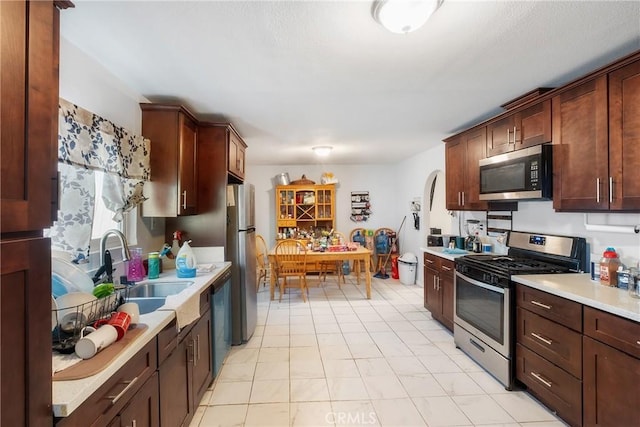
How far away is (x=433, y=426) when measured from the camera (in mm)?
1896

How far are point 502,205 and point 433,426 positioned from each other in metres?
2.15

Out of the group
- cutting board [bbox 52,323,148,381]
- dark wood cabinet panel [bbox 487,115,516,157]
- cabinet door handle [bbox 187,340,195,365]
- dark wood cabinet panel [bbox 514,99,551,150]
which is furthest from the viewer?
dark wood cabinet panel [bbox 487,115,516,157]

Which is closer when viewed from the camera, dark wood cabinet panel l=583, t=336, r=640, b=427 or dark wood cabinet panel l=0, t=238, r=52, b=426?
dark wood cabinet panel l=0, t=238, r=52, b=426

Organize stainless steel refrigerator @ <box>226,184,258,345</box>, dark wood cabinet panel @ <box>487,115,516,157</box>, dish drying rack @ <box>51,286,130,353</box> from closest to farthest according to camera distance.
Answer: dish drying rack @ <box>51,286,130,353</box> < dark wood cabinet panel @ <box>487,115,516,157</box> < stainless steel refrigerator @ <box>226,184,258,345</box>

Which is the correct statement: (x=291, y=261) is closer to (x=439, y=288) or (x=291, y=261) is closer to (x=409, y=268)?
(x=439, y=288)

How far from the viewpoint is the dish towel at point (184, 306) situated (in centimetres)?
162

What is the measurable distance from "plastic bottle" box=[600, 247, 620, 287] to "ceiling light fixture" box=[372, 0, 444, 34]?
1.87m

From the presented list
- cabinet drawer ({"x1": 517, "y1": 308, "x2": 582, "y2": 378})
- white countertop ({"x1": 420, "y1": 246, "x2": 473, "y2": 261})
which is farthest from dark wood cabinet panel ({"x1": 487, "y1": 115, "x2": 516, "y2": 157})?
cabinet drawer ({"x1": 517, "y1": 308, "x2": 582, "y2": 378})

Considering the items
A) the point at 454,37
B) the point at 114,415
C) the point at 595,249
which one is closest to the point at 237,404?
the point at 114,415

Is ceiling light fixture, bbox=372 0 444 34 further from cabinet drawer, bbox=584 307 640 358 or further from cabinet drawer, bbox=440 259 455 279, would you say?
cabinet drawer, bbox=440 259 455 279

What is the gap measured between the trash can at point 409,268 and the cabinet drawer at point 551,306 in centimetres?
313

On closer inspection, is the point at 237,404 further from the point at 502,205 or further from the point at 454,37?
the point at 502,205

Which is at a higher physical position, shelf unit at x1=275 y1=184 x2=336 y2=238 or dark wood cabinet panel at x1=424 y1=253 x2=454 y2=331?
shelf unit at x1=275 y1=184 x2=336 y2=238

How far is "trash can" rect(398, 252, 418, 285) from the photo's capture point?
5.33 meters
